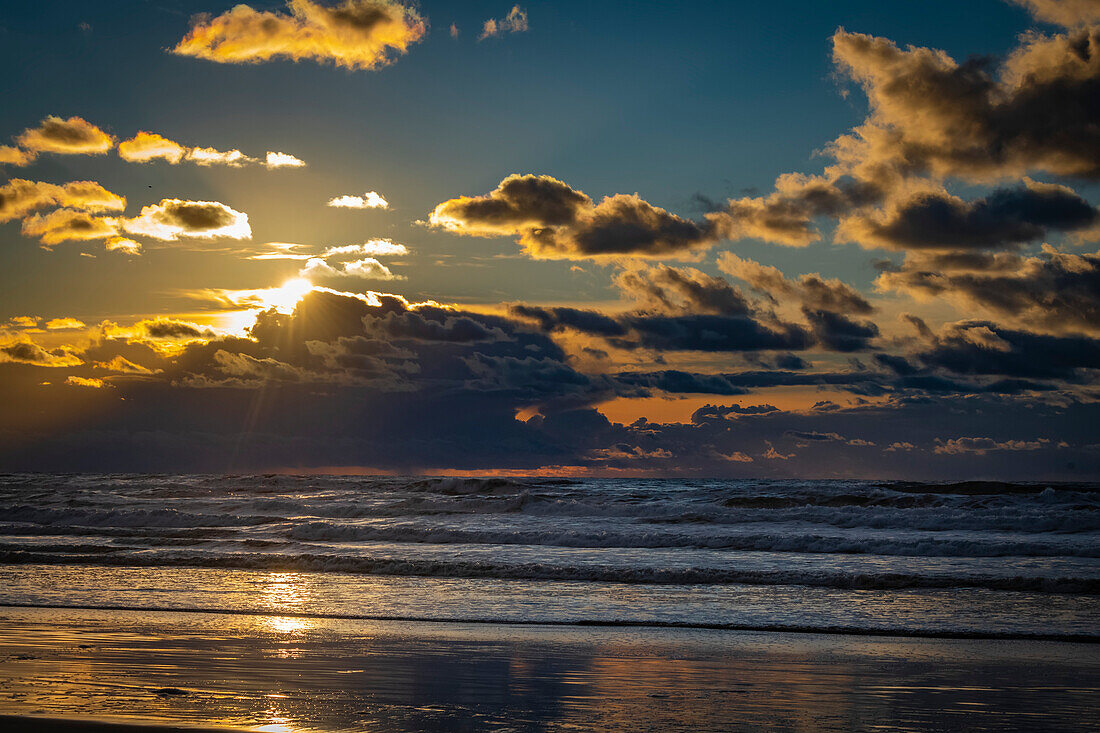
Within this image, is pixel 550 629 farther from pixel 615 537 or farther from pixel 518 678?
pixel 615 537

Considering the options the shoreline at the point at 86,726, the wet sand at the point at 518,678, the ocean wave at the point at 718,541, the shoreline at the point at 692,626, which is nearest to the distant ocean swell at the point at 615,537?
the ocean wave at the point at 718,541

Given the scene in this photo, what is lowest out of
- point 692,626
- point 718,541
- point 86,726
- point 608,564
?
point 718,541

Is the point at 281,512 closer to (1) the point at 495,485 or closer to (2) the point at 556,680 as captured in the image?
(1) the point at 495,485

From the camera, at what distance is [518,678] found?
9695mm

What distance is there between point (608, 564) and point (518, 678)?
12080mm

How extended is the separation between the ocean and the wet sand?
1.63m

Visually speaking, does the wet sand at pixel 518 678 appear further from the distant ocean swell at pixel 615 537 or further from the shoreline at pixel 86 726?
the distant ocean swell at pixel 615 537

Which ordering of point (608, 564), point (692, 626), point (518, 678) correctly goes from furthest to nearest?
point (608, 564) < point (692, 626) < point (518, 678)

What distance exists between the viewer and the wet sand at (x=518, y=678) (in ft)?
25.7

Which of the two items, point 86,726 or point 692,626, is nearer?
point 86,726

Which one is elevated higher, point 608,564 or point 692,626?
point 692,626

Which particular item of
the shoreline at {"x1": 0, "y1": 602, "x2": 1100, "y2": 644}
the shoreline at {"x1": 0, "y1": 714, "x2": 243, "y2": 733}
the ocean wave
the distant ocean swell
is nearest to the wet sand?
the shoreline at {"x1": 0, "y1": 714, "x2": 243, "y2": 733}

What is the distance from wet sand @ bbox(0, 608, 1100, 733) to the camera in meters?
7.84

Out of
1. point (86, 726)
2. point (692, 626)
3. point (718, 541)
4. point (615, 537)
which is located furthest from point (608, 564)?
point (86, 726)
